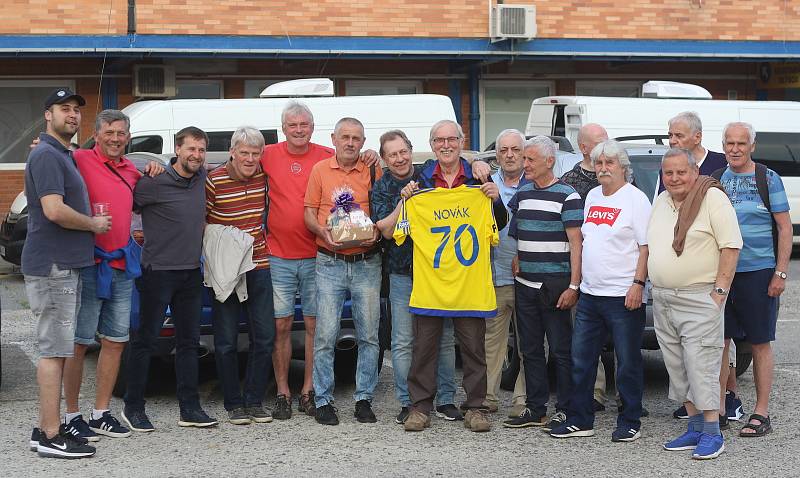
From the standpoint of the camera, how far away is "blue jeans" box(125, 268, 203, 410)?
688cm

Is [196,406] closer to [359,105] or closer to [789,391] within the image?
[789,391]

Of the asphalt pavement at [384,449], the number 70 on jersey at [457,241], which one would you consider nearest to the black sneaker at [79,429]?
the asphalt pavement at [384,449]

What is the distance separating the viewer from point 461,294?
6953 mm

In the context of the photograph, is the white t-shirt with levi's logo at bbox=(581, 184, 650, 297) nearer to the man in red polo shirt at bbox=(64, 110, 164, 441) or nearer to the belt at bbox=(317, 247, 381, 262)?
the belt at bbox=(317, 247, 381, 262)

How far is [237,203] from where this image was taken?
7121 mm

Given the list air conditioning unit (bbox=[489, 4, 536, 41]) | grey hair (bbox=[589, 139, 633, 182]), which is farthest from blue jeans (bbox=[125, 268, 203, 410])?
air conditioning unit (bbox=[489, 4, 536, 41])

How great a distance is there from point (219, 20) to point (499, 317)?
38.9ft

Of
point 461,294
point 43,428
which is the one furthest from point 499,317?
point 43,428

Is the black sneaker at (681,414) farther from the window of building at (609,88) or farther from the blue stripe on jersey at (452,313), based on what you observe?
the window of building at (609,88)

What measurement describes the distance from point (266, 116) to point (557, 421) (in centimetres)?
846

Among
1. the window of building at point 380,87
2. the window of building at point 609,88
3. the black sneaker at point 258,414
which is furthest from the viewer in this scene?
the window of building at point 609,88

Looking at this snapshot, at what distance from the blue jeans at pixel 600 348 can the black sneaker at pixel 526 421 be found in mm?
273

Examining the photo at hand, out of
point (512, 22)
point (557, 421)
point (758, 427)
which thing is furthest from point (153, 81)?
point (758, 427)

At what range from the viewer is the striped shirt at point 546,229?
6887 mm
